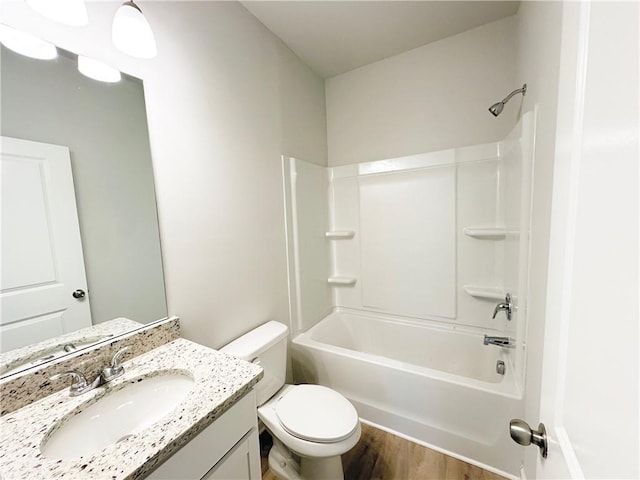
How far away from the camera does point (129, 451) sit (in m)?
0.65

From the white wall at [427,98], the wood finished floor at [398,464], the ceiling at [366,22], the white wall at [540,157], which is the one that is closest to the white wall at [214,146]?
the ceiling at [366,22]

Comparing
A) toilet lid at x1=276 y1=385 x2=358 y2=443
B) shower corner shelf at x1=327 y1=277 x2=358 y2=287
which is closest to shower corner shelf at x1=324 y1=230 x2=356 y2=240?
shower corner shelf at x1=327 y1=277 x2=358 y2=287

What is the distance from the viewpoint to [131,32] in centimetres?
95

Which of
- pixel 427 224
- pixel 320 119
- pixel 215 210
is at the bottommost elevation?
pixel 427 224

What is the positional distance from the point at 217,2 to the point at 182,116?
72cm

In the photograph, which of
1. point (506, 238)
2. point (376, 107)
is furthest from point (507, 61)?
point (506, 238)

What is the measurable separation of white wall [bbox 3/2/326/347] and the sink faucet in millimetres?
309

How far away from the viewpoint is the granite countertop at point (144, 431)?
605 mm

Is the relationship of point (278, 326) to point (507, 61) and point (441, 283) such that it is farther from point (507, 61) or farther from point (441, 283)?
point (507, 61)

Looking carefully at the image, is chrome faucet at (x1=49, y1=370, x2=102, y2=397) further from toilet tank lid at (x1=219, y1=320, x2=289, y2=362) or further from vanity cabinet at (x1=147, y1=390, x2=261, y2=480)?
toilet tank lid at (x1=219, y1=320, x2=289, y2=362)

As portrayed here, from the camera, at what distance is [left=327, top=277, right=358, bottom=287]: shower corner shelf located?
2436mm

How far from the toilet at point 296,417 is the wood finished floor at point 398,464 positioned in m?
0.21

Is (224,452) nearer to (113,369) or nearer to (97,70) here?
(113,369)

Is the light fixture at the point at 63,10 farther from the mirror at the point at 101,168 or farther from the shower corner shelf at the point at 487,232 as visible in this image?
the shower corner shelf at the point at 487,232
